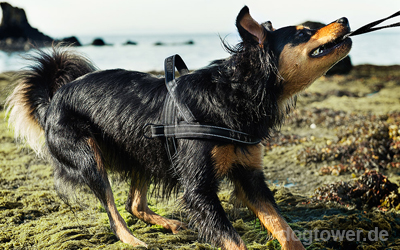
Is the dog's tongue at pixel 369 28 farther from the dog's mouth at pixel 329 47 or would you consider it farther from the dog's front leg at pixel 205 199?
the dog's front leg at pixel 205 199

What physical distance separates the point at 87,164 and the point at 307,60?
2224mm

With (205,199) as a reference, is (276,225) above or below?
below

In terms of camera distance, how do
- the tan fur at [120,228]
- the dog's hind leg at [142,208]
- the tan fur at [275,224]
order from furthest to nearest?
the dog's hind leg at [142,208] < the tan fur at [120,228] < the tan fur at [275,224]

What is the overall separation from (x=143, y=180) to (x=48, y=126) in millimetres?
1111

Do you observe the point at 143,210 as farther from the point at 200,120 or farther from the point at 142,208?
the point at 200,120

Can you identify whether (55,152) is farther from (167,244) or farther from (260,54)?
(260,54)

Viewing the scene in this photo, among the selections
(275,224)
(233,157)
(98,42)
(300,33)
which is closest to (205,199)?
(233,157)

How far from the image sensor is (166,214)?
13.6 ft

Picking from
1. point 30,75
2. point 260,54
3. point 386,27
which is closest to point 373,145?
point 386,27

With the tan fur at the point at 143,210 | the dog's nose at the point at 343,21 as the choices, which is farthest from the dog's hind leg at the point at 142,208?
the dog's nose at the point at 343,21

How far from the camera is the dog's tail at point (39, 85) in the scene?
396 cm

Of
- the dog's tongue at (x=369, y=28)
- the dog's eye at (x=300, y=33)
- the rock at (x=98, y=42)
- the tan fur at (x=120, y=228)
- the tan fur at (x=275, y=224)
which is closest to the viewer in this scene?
the dog's tongue at (x=369, y=28)

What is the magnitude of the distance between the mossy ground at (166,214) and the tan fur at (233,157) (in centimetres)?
50

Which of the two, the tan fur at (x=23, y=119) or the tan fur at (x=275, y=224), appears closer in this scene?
the tan fur at (x=275, y=224)
